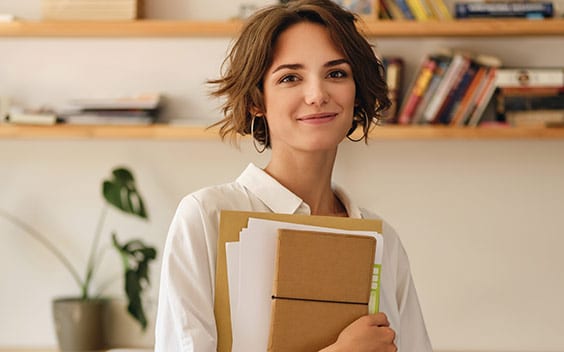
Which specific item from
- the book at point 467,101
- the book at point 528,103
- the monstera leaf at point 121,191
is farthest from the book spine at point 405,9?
the monstera leaf at point 121,191

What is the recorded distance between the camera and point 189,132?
3.17 m

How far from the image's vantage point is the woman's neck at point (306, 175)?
1481 millimetres

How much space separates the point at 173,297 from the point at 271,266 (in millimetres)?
144

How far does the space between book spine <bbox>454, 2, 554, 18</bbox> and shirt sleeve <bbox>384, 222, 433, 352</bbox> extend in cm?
174

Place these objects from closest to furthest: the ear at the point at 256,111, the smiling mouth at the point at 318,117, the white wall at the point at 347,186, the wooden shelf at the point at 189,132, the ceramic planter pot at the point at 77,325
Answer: the smiling mouth at the point at 318,117 < the ear at the point at 256,111 < the wooden shelf at the point at 189,132 < the ceramic planter pot at the point at 77,325 < the white wall at the point at 347,186

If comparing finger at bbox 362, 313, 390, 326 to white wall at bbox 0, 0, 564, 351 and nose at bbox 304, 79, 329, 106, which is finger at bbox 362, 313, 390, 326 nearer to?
nose at bbox 304, 79, 329, 106

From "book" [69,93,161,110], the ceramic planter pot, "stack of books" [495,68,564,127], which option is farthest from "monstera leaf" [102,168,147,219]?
"stack of books" [495,68,564,127]

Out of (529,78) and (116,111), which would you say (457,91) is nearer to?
(529,78)

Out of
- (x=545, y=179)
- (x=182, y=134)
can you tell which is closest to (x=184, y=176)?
(x=182, y=134)

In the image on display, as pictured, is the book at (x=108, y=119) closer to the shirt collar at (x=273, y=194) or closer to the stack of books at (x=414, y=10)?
the stack of books at (x=414, y=10)

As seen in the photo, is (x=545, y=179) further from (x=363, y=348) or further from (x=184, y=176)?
(x=363, y=348)

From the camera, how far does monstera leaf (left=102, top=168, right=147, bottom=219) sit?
10.3 feet

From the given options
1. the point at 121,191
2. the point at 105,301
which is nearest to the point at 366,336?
the point at 121,191

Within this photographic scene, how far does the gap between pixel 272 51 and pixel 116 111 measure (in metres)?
1.87
